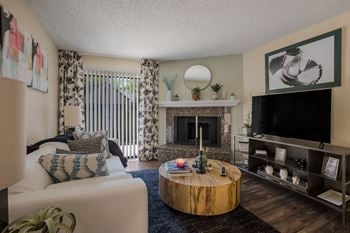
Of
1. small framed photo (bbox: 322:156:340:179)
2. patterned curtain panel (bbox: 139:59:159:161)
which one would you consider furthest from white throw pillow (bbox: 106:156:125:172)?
small framed photo (bbox: 322:156:340:179)

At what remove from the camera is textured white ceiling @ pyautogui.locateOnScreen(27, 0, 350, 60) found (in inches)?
90.2

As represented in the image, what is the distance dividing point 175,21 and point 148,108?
93.3 inches

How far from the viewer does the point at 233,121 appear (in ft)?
14.1

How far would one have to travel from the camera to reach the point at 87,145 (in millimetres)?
2584

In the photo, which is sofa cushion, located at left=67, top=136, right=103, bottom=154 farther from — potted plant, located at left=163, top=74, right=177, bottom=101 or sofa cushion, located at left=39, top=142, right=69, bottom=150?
potted plant, located at left=163, top=74, right=177, bottom=101

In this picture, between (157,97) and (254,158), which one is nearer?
(254,158)

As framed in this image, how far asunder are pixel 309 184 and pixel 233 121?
2022 mm

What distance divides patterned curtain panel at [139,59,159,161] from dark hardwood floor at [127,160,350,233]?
2.38m

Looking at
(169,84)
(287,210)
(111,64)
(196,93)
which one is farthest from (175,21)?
(287,210)

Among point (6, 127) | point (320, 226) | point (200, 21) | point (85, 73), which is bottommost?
point (320, 226)

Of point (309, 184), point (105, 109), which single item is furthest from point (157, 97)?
point (309, 184)

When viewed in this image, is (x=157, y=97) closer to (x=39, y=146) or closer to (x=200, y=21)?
(x=200, y=21)

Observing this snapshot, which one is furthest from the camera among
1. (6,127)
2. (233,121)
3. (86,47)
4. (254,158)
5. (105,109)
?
(105,109)

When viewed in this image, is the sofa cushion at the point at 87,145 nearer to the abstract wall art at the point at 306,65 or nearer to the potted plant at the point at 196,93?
the potted plant at the point at 196,93
